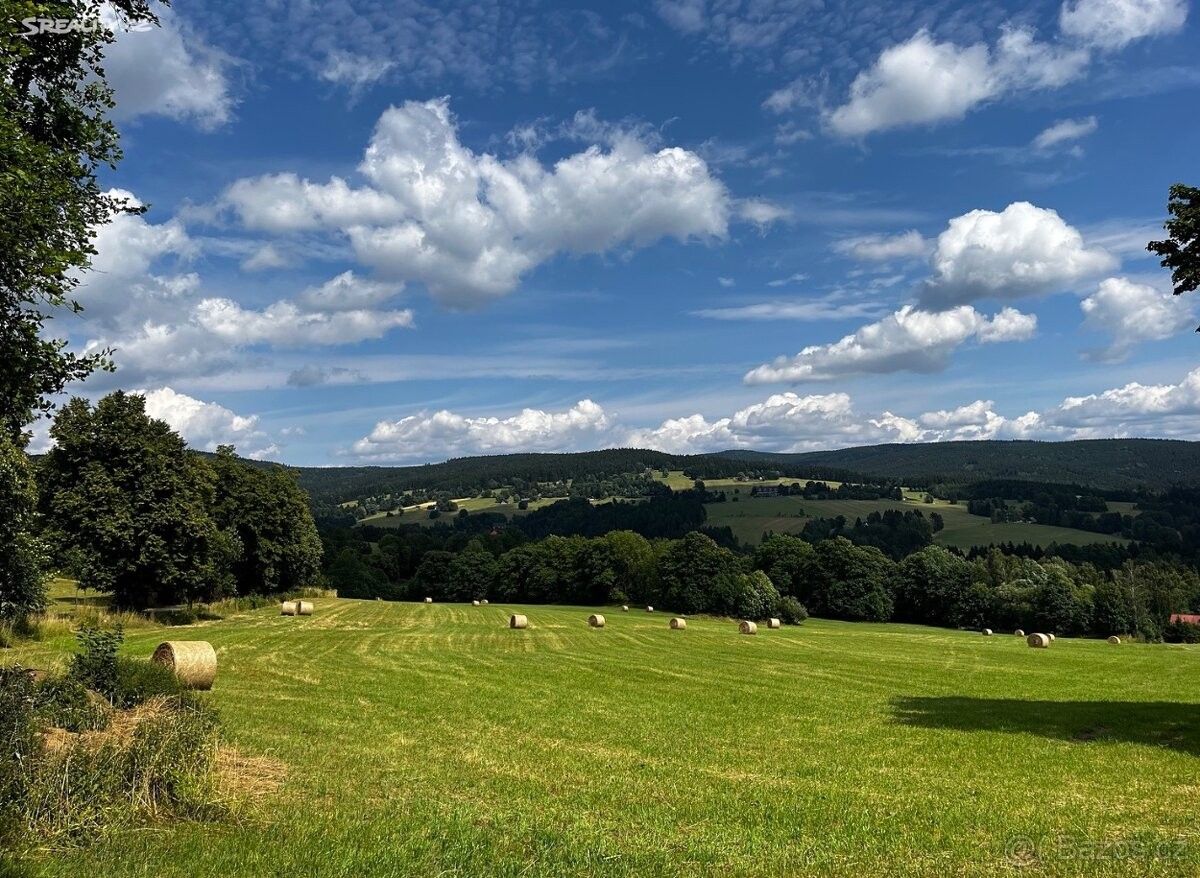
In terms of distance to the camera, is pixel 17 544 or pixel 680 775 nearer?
pixel 680 775

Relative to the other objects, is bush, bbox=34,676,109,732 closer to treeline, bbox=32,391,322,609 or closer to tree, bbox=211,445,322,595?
treeline, bbox=32,391,322,609

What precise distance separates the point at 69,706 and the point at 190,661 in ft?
26.7

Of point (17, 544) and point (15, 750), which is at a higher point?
point (17, 544)

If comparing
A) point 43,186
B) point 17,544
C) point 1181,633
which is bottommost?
point 1181,633

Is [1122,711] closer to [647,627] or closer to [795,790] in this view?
[795,790]

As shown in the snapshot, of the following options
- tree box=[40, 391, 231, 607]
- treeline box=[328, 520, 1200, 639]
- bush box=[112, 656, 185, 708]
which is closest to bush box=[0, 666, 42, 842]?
bush box=[112, 656, 185, 708]

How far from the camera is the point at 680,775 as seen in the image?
12750mm

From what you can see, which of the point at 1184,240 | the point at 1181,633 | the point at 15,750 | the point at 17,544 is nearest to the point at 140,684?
the point at 15,750

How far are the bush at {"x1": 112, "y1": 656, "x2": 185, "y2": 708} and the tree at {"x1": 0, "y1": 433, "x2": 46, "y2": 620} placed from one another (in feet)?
16.0

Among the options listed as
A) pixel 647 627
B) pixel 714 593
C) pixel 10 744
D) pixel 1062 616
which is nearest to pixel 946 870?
pixel 10 744

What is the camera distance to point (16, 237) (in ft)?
40.0

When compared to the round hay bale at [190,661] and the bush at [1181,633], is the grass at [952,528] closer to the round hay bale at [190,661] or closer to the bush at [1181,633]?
the bush at [1181,633]

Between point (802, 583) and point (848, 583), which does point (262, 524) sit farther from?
point (848, 583)

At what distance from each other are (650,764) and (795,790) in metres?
2.82
